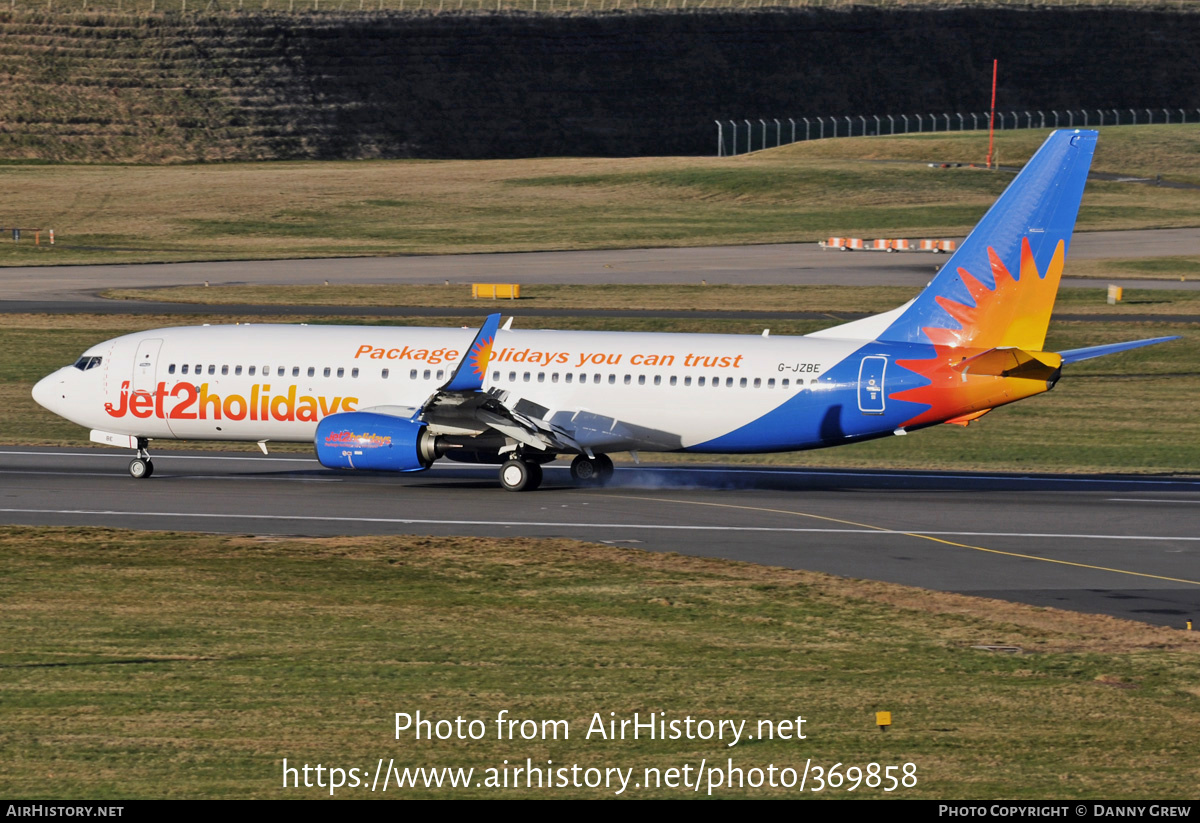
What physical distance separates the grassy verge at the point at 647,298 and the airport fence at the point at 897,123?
8888 centimetres

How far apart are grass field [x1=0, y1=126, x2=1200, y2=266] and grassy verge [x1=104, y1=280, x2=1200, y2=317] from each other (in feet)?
63.8

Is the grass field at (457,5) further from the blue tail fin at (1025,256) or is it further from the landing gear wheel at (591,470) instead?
the blue tail fin at (1025,256)

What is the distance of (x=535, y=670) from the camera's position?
21562 mm

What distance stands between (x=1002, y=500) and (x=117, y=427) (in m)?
23.0

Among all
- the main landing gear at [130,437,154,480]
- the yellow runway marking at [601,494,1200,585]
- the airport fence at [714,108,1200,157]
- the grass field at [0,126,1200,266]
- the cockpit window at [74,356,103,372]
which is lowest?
the yellow runway marking at [601,494,1200,585]

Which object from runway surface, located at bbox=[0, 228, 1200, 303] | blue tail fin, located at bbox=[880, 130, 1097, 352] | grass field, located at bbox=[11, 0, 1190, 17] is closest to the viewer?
blue tail fin, located at bbox=[880, 130, 1097, 352]

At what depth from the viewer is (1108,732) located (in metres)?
18.8

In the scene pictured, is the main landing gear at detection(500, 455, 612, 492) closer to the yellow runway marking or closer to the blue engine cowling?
the yellow runway marking

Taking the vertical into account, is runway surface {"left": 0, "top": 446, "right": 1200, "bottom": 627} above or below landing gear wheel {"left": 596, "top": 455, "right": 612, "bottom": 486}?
below

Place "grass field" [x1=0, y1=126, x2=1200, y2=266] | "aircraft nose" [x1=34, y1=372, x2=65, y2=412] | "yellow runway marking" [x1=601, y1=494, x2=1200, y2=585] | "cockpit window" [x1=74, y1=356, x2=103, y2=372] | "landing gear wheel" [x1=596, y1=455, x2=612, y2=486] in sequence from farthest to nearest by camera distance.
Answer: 1. "grass field" [x1=0, y1=126, x2=1200, y2=266]
2. "aircraft nose" [x1=34, y1=372, x2=65, y2=412]
3. "cockpit window" [x1=74, y1=356, x2=103, y2=372]
4. "landing gear wheel" [x1=596, y1=455, x2=612, y2=486]
5. "yellow runway marking" [x1=601, y1=494, x2=1200, y2=585]

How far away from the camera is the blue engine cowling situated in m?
38.9

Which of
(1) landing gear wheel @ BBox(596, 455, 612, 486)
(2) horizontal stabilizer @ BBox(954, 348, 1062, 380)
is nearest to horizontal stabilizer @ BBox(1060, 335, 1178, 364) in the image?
(2) horizontal stabilizer @ BBox(954, 348, 1062, 380)

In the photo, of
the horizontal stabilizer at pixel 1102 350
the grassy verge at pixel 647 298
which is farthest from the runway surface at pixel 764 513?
the grassy verge at pixel 647 298

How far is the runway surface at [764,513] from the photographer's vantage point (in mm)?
30422
